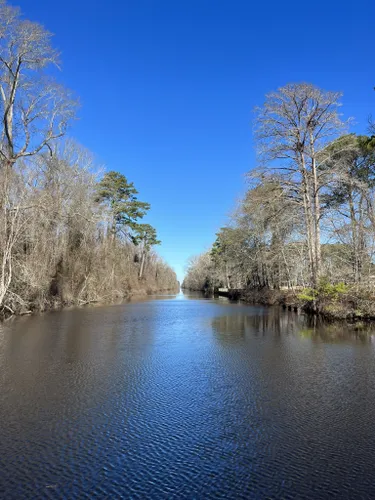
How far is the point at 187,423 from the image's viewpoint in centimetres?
386

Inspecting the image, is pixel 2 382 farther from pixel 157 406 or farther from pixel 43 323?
pixel 43 323

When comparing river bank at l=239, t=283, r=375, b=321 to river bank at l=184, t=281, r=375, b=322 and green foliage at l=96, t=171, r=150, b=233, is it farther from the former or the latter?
green foliage at l=96, t=171, r=150, b=233

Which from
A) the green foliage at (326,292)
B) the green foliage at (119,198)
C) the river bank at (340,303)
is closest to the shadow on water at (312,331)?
the river bank at (340,303)

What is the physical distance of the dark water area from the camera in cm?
270

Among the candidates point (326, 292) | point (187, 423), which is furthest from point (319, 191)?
point (187, 423)

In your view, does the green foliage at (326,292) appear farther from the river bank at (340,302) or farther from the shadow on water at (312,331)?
the shadow on water at (312,331)

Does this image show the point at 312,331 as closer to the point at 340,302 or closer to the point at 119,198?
the point at 340,302

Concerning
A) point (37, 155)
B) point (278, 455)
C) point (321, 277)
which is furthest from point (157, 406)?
point (37, 155)

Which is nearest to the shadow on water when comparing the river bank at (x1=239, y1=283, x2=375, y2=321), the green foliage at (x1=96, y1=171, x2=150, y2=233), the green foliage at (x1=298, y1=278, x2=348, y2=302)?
the river bank at (x1=239, y1=283, x2=375, y2=321)

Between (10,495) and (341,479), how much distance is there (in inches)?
96.8

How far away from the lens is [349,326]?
11.9 meters

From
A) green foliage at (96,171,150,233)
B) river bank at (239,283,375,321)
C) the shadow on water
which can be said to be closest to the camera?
the shadow on water

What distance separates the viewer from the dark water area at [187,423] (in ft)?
8.87

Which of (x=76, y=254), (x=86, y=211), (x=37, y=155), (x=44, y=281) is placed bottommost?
(x=44, y=281)
